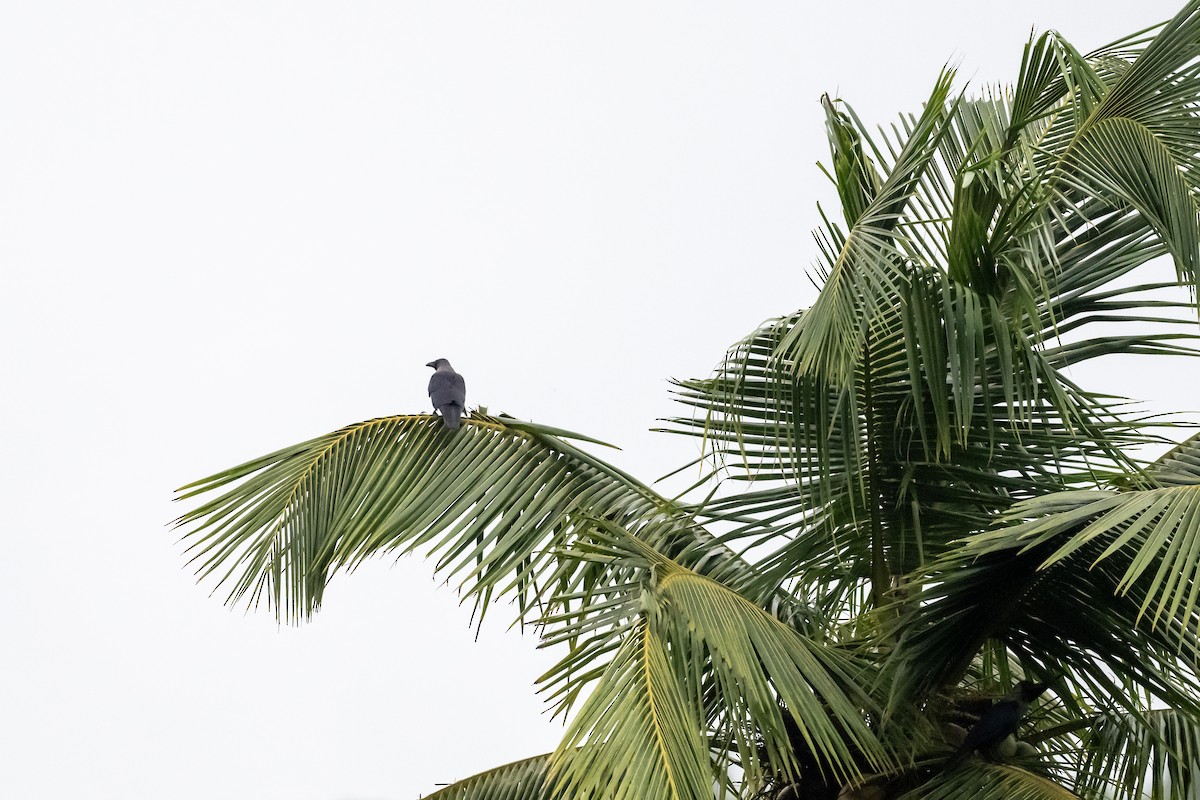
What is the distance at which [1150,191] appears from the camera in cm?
415

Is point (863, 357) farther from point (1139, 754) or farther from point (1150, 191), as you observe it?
point (1139, 754)

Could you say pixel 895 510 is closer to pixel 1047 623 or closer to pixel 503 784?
pixel 1047 623

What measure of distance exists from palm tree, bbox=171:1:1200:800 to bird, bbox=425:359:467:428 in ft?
0.26

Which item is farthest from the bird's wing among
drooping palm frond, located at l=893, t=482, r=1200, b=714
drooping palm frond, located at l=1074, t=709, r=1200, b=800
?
drooping palm frond, located at l=1074, t=709, r=1200, b=800

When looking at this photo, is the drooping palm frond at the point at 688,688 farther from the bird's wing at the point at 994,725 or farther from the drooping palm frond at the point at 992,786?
the bird's wing at the point at 994,725

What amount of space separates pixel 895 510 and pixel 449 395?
1.85 meters

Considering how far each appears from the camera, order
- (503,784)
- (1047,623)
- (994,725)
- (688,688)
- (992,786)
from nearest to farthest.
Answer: (688,688), (992,786), (994,725), (1047,623), (503,784)

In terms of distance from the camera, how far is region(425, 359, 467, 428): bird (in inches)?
201

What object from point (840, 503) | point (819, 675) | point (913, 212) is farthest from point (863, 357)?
point (819, 675)

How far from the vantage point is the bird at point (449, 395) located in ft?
16.8

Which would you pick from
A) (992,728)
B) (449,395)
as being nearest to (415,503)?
(449,395)

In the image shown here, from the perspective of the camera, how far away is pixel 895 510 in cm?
449

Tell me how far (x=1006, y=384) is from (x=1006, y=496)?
0.74 meters

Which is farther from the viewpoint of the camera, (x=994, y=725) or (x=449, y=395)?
(x=449, y=395)
